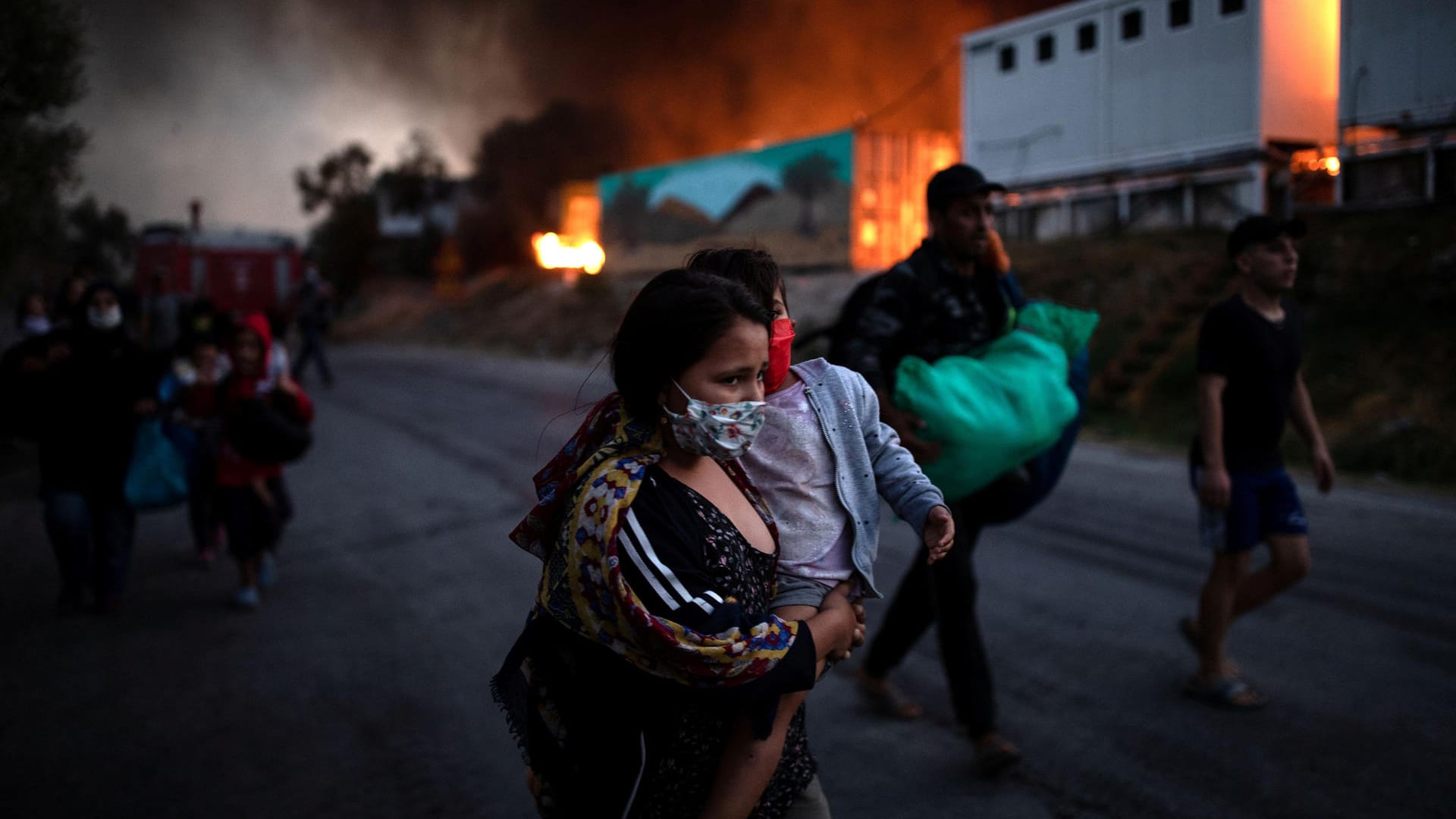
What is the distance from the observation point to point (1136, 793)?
3.29m

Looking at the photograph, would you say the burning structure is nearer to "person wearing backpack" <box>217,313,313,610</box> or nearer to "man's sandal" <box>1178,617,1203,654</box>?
"person wearing backpack" <box>217,313,313,610</box>

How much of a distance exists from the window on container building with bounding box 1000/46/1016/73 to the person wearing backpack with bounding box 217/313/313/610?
22.6 meters

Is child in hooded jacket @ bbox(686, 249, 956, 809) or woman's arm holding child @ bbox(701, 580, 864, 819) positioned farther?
child in hooded jacket @ bbox(686, 249, 956, 809)

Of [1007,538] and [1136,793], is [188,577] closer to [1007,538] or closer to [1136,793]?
[1007,538]

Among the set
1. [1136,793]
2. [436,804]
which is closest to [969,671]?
[1136,793]

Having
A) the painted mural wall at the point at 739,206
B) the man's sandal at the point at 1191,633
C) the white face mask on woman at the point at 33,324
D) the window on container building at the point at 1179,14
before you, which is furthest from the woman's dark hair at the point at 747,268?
the painted mural wall at the point at 739,206

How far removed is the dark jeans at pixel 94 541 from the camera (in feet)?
18.4

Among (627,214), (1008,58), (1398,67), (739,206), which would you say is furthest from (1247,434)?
(627,214)

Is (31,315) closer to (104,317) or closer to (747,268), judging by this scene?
A: (104,317)

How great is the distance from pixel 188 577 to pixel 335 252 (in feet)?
162

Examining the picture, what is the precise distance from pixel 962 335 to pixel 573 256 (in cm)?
4091

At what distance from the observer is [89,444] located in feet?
18.6

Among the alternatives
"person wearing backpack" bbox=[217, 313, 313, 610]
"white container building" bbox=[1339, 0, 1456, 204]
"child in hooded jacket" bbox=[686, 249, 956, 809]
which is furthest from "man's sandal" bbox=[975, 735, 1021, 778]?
"person wearing backpack" bbox=[217, 313, 313, 610]

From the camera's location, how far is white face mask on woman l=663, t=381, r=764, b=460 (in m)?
1.71
